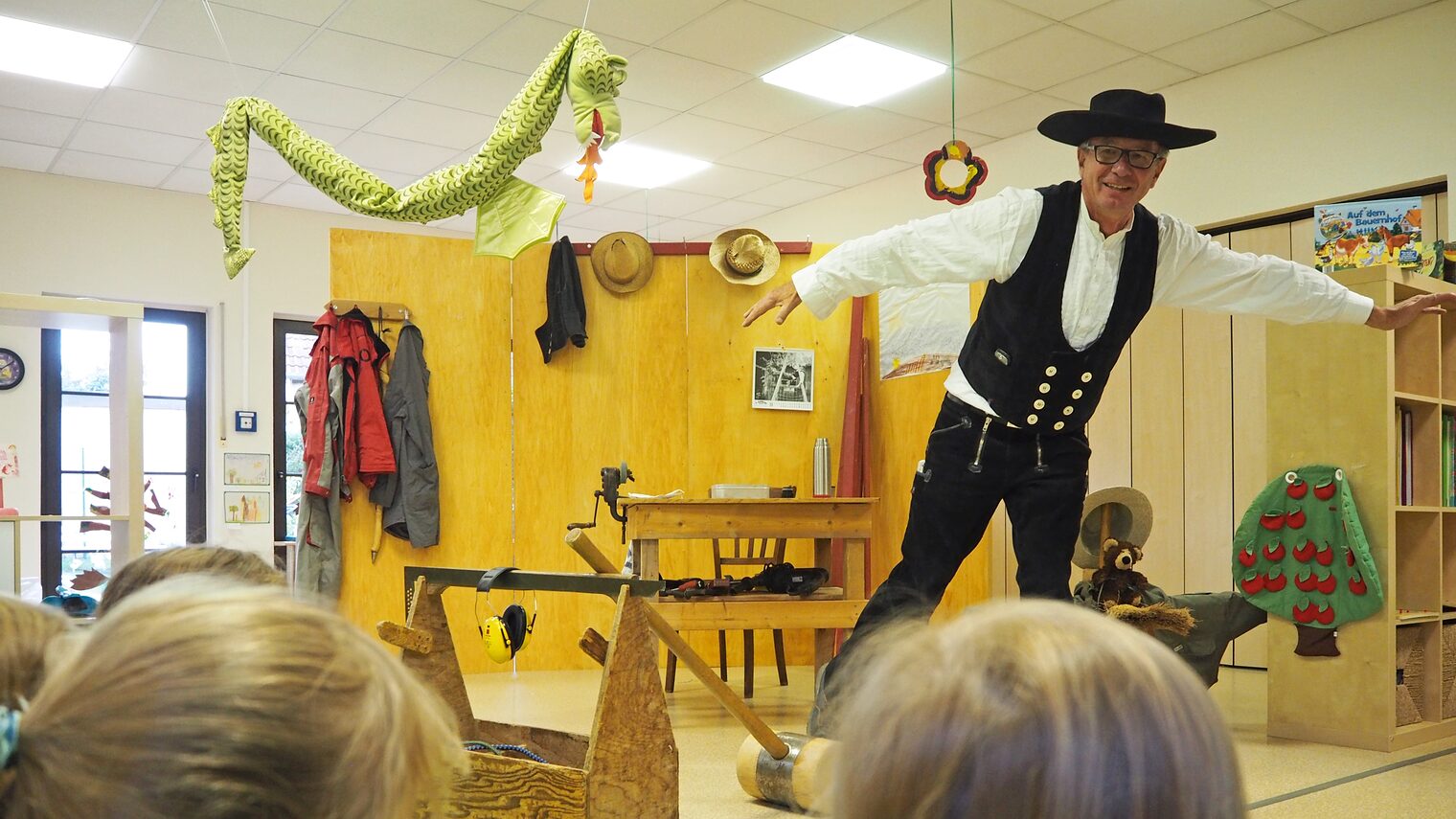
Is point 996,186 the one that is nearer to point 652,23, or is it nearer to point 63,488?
point 652,23

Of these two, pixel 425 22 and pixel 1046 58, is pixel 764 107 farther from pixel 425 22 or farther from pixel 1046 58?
pixel 425 22

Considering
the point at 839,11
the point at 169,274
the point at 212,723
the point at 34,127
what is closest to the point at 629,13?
the point at 839,11

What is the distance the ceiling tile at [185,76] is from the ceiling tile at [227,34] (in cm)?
10

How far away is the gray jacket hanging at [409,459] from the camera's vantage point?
5.83 meters

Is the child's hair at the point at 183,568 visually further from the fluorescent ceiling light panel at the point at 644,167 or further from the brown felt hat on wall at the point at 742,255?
the fluorescent ceiling light panel at the point at 644,167

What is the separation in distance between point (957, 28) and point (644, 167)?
114 inches

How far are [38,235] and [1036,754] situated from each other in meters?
8.76

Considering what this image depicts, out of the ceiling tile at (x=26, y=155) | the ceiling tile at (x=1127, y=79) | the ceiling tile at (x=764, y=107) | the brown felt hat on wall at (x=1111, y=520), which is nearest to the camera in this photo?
the brown felt hat on wall at (x=1111, y=520)

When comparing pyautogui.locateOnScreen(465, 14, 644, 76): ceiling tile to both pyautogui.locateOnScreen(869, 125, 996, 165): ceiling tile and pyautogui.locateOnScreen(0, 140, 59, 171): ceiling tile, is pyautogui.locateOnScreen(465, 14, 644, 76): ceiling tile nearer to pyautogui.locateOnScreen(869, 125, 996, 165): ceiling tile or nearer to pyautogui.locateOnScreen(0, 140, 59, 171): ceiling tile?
pyautogui.locateOnScreen(869, 125, 996, 165): ceiling tile

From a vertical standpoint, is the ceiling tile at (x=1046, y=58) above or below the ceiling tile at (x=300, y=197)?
above

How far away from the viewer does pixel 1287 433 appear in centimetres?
438

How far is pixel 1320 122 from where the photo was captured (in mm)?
5980

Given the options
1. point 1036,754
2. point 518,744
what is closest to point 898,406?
point 518,744

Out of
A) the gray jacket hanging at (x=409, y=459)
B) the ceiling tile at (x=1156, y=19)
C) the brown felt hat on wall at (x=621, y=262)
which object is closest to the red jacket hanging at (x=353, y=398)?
the gray jacket hanging at (x=409, y=459)
